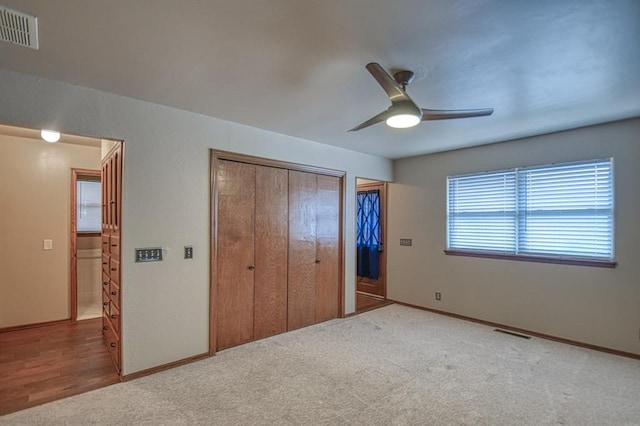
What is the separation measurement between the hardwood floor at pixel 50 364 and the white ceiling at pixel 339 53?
2442 millimetres

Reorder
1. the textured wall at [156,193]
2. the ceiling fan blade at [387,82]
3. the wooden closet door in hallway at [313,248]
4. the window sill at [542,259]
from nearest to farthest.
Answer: the ceiling fan blade at [387,82], the textured wall at [156,193], the window sill at [542,259], the wooden closet door in hallway at [313,248]

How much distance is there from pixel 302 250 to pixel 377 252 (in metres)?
2.11

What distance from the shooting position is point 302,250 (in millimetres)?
4184

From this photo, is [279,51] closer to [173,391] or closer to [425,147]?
[173,391]

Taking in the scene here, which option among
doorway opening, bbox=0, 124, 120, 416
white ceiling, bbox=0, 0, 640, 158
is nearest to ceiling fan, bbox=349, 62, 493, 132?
white ceiling, bbox=0, 0, 640, 158

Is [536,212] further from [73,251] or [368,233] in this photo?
[73,251]

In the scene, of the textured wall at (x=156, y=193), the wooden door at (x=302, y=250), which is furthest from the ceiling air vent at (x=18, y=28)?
the wooden door at (x=302, y=250)

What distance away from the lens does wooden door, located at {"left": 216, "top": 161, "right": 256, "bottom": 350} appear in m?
3.43

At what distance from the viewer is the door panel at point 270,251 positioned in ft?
12.3

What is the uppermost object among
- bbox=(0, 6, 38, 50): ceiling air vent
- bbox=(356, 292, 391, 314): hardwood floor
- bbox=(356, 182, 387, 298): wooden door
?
bbox=(0, 6, 38, 50): ceiling air vent

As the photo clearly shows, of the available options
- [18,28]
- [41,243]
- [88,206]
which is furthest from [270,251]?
[88,206]

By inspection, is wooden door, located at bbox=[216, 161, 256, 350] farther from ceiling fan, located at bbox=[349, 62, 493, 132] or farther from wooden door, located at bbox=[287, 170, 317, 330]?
ceiling fan, located at bbox=[349, 62, 493, 132]

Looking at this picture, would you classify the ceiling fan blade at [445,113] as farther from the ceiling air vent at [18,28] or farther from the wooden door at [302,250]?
the ceiling air vent at [18,28]

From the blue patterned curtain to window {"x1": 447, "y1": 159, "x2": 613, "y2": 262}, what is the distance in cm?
141
